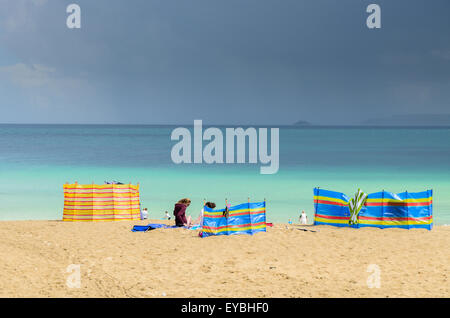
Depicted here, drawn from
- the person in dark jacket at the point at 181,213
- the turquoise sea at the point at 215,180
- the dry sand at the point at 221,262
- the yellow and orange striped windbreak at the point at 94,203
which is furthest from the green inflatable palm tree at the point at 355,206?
the yellow and orange striped windbreak at the point at 94,203

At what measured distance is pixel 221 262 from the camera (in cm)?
1548

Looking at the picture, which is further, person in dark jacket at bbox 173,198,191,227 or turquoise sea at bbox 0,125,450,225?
turquoise sea at bbox 0,125,450,225

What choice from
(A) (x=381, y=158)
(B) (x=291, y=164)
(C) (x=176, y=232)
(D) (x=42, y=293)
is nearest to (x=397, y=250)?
(C) (x=176, y=232)

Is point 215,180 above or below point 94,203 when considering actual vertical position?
above

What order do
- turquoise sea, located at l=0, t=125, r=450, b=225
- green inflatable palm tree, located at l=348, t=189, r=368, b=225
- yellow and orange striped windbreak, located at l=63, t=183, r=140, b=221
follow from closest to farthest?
green inflatable palm tree, located at l=348, t=189, r=368, b=225
yellow and orange striped windbreak, located at l=63, t=183, r=140, b=221
turquoise sea, located at l=0, t=125, r=450, b=225

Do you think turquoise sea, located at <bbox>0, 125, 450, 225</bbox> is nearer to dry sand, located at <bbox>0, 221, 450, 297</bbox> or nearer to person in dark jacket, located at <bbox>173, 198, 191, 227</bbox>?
person in dark jacket, located at <bbox>173, 198, 191, 227</bbox>

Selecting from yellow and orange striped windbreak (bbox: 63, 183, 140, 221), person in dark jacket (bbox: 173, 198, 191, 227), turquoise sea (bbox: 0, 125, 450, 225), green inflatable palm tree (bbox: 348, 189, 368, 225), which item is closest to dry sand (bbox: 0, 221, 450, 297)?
green inflatable palm tree (bbox: 348, 189, 368, 225)

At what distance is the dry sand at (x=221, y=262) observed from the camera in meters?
12.7

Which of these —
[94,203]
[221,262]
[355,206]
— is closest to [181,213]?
[94,203]

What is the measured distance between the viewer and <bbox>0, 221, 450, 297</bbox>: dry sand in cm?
1266

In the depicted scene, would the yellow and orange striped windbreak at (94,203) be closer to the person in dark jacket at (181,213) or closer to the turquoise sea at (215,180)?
the person in dark jacket at (181,213)

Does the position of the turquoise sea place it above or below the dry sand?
above

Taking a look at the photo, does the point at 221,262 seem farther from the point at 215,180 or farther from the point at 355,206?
the point at 215,180
